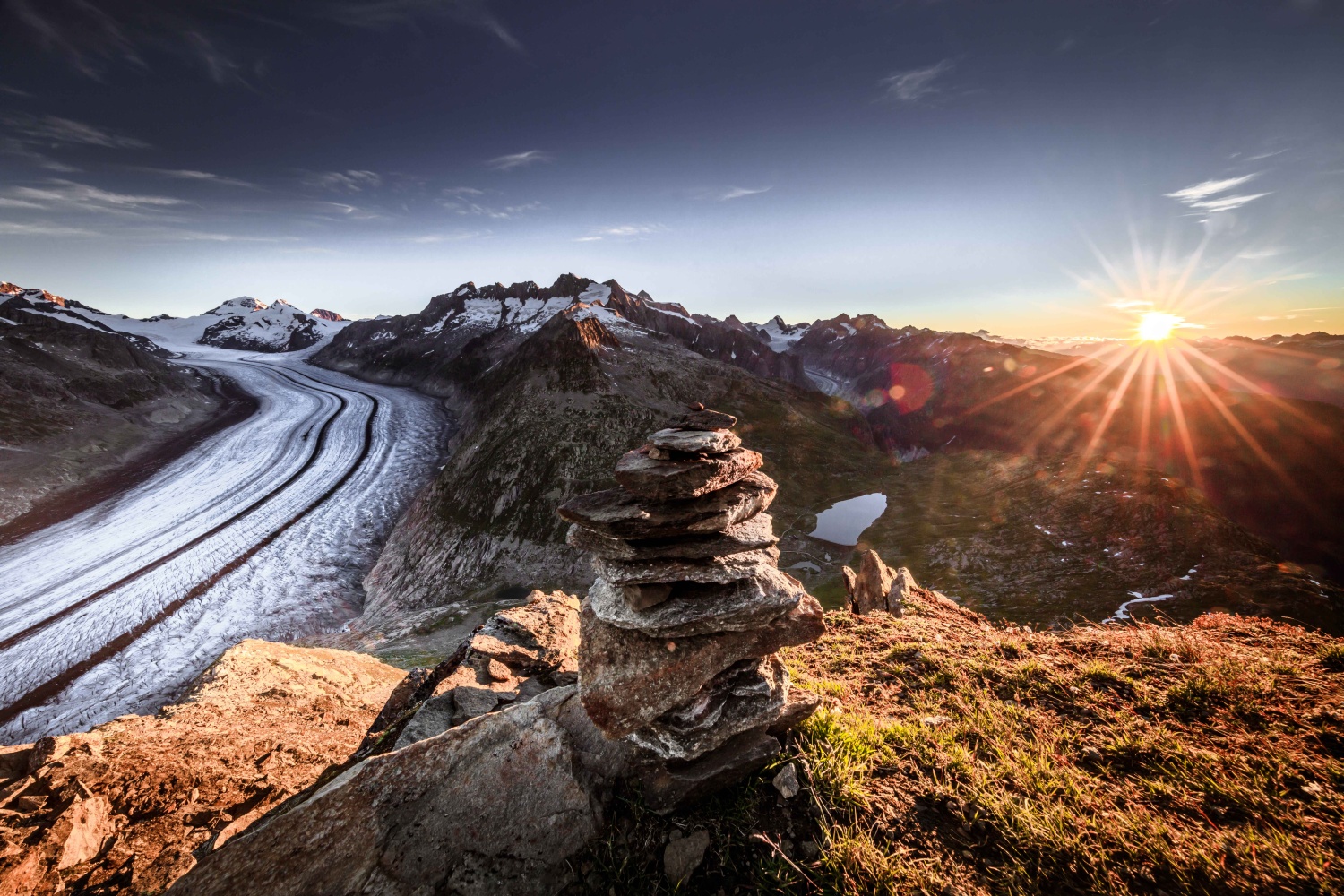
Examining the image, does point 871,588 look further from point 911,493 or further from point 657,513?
point 911,493

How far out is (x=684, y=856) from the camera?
22.0 ft

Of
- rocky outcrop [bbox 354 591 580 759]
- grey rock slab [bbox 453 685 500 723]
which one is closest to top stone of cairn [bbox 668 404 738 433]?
rocky outcrop [bbox 354 591 580 759]

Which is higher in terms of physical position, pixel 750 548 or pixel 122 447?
pixel 750 548

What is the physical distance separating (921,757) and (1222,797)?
3.79m

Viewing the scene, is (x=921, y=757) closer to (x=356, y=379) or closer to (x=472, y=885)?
(x=472, y=885)

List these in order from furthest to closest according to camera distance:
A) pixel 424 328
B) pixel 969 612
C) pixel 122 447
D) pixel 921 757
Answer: pixel 424 328 → pixel 122 447 → pixel 969 612 → pixel 921 757

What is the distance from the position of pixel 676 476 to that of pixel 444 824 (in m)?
6.78

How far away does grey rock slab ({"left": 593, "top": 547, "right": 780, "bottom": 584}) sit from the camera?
8508mm

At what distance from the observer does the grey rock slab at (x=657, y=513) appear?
8.64 metres

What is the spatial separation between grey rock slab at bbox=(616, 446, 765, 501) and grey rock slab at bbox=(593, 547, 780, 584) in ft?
4.22

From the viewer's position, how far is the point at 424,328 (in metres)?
176

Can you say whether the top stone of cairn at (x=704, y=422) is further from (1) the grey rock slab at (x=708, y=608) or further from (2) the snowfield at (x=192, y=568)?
(2) the snowfield at (x=192, y=568)

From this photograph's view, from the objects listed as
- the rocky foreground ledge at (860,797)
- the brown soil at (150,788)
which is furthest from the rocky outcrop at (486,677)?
the brown soil at (150,788)

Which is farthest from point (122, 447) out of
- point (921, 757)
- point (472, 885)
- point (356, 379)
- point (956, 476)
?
point (956, 476)
